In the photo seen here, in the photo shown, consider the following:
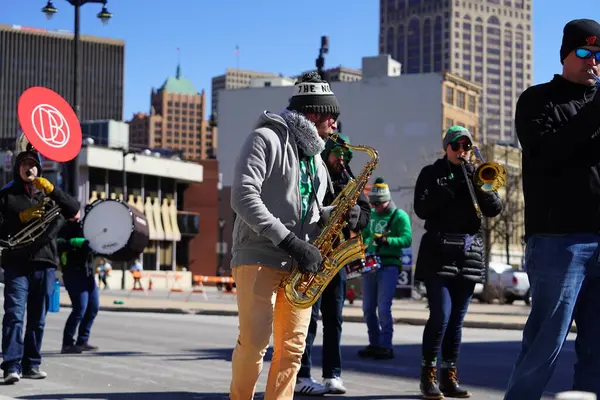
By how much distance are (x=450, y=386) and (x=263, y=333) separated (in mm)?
2910

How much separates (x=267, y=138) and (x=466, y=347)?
28.8ft

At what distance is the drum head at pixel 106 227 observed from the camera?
11914mm

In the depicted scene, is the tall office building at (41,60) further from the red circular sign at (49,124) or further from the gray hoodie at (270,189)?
the gray hoodie at (270,189)

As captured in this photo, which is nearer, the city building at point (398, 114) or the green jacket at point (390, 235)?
the green jacket at point (390, 235)

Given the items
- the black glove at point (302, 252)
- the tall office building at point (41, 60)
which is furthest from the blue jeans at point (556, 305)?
the tall office building at point (41, 60)

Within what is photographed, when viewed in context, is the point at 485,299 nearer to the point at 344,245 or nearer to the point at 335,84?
the point at 344,245

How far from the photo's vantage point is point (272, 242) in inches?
225

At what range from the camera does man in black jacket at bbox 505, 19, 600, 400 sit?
488 cm

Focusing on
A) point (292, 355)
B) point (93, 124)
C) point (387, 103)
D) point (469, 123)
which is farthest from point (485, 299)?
point (93, 124)

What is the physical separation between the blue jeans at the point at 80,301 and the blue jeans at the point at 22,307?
282 cm

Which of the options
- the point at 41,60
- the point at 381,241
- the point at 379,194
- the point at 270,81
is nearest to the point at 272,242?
the point at 381,241

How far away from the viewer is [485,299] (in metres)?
40.0

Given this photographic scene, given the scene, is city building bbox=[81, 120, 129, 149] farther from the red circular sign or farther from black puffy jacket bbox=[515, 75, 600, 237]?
black puffy jacket bbox=[515, 75, 600, 237]

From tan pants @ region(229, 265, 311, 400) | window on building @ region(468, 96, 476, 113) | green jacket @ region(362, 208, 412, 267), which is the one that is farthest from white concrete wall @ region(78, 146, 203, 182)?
tan pants @ region(229, 265, 311, 400)
